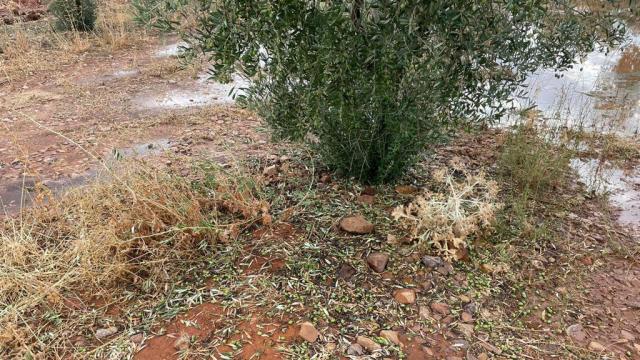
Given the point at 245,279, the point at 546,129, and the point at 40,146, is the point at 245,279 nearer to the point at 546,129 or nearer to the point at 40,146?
the point at 40,146

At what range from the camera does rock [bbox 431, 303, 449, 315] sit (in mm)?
2316

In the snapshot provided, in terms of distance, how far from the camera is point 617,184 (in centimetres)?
409

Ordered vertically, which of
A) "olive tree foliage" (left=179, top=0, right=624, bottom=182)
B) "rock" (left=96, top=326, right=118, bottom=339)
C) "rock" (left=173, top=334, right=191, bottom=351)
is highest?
"olive tree foliage" (left=179, top=0, right=624, bottom=182)

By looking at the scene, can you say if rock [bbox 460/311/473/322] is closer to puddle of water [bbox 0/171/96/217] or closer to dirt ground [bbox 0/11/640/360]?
dirt ground [bbox 0/11/640/360]

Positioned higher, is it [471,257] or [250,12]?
[250,12]

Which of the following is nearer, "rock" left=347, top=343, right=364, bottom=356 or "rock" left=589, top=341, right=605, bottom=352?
"rock" left=347, top=343, right=364, bottom=356

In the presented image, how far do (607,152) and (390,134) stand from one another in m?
2.66

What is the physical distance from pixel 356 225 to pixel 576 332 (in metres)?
1.20

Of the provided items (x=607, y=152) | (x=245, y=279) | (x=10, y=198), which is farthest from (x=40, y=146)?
(x=607, y=152)

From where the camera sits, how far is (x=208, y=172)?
3.00 metres

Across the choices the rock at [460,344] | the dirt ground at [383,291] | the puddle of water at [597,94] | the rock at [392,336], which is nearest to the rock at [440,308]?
the dirt ground at [383,291]

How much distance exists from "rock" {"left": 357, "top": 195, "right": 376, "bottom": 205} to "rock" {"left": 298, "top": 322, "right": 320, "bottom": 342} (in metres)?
1.16

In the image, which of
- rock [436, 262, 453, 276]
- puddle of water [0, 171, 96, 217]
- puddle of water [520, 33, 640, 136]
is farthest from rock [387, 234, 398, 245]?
puddle of water [520, 33, 640, 136]

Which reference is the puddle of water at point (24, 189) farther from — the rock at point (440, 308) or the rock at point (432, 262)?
the rock at point (440, 308)
